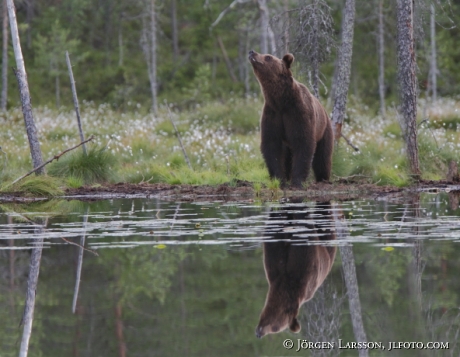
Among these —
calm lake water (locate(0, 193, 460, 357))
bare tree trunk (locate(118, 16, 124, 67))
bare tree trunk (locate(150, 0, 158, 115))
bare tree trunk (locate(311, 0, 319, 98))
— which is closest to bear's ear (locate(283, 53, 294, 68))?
bare tree trunk (locate(311, 0, 319, 98))

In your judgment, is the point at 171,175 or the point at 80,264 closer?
the point at 80,264

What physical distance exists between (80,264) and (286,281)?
187 cm

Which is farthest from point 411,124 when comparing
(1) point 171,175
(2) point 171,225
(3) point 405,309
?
(3) point 405,309

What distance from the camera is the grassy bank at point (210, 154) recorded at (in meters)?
14.1

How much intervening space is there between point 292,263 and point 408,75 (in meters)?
7.35

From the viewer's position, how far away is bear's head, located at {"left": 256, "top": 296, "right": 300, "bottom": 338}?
459cm

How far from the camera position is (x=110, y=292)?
5594mm

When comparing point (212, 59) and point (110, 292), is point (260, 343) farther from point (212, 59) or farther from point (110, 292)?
point (212, 59)

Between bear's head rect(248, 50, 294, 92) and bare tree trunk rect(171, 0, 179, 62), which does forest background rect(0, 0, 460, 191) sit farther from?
bear's head rect(248, 50, 294, 92)

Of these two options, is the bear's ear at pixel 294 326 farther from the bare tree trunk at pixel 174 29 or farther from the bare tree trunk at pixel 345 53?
the bare tree trunk at pixel 174 29

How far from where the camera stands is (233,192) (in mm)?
12906

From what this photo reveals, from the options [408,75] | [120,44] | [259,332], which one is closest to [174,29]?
[120,44]

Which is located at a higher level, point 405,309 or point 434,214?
point 405,309

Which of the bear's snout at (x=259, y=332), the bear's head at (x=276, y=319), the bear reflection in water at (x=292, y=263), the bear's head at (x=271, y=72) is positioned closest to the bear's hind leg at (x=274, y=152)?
the bear's head at (x=271, y=72)
